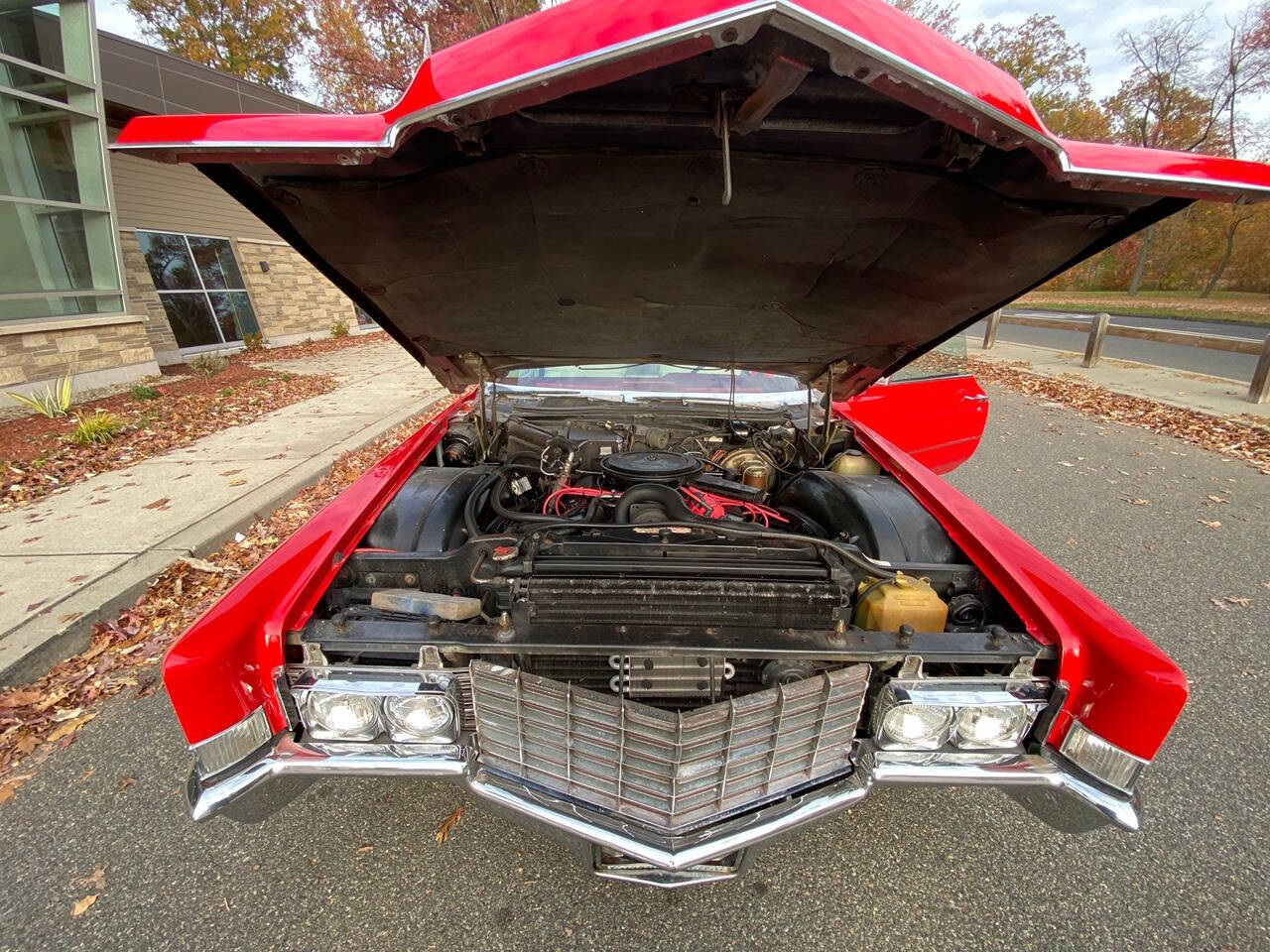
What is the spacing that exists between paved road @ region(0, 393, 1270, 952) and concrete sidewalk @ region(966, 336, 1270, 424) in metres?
7.24

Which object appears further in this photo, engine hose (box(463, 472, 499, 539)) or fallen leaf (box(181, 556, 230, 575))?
fallen leaf (box(181, 556, 230, 575))

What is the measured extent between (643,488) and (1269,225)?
34622mm

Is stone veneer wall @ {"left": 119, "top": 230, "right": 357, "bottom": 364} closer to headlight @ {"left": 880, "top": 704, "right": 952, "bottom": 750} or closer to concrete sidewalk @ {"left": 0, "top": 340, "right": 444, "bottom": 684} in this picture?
concrete sidewalk @ {"left": 0, "top": 340, "right": 444, "bottom": 684}

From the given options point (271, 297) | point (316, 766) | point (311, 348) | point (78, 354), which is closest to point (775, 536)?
point (316, 766)

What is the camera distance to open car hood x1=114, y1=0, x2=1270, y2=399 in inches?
44.6

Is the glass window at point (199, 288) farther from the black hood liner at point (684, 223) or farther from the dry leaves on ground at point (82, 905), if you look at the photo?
the dry leaves on ground at point (82, 905)

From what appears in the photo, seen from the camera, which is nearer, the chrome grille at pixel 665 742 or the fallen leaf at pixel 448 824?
the chrome grille at pixel 665 742

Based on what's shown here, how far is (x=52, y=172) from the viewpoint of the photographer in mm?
7602

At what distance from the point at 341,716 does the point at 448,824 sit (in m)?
0.74

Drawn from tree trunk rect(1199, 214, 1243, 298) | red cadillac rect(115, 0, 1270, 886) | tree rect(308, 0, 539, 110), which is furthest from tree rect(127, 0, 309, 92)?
tree trunk rect(1199, 214, 1243, 298)

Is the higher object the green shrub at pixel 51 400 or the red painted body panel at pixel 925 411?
the red painted body panel at pixel 925 411

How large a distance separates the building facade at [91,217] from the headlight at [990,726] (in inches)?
367

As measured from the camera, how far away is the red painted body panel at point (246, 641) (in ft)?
4.54

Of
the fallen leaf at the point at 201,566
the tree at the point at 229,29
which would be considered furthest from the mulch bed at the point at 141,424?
the tree at the point at 229,29
